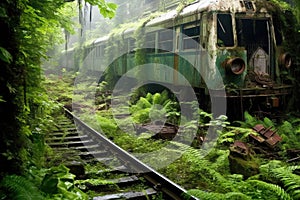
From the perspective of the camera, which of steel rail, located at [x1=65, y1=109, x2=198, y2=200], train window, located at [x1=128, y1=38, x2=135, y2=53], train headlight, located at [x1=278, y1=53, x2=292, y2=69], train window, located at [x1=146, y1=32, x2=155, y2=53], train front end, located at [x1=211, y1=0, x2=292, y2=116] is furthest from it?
train window, located at [x1=128, y1=38, x2=135, y2=53]

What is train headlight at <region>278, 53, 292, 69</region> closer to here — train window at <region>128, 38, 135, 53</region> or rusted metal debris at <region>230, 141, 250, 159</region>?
rusted metal debris at <region>230, 141, 250, 159</region>

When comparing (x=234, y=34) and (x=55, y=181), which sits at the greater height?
(x=234, y=34)

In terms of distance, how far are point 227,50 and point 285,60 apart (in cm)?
218

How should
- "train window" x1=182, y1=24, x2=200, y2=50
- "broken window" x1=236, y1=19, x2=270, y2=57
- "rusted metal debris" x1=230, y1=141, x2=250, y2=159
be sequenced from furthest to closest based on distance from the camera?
"broken window" x1=236, y1=19, x2=270, y2=57, "train window" x1=182, y1=24, x2=200, y2=50, "rusted metal debris" x1=230, y1=141, x2=250, y2=159

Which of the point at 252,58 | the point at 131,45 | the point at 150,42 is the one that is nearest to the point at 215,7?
the point at 252,58

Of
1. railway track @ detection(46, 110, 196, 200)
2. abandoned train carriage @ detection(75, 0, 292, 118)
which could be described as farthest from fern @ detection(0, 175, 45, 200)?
abandoned train carriage @ detection(75, 0, 292, 118)

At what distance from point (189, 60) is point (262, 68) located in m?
2.39

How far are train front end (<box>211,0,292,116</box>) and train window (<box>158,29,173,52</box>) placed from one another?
1.60 meters

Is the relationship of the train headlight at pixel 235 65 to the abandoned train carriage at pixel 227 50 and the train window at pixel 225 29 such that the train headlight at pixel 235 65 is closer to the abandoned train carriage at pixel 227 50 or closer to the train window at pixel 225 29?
the abandoned train carriage at pixel 227 50

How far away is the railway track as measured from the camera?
4285 mm

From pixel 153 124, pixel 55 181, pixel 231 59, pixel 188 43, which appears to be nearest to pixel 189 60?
pixel 188 43

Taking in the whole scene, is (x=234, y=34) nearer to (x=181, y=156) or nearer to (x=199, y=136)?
(x=199, y=136)

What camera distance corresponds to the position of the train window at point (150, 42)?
11705mm

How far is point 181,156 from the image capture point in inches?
250
